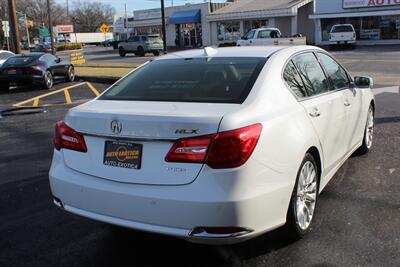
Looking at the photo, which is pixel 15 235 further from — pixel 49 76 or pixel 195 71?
pixel 49 76

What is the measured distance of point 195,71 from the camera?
13.9ft

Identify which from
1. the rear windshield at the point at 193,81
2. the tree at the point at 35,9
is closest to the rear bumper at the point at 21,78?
the rear windshield at the point at 193,81

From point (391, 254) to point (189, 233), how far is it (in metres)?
1.56

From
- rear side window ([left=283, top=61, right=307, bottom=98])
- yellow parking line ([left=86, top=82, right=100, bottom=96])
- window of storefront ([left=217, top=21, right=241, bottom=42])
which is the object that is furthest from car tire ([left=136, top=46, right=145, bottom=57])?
rear side window ([left=283, top=61, right=307, bottom=98])

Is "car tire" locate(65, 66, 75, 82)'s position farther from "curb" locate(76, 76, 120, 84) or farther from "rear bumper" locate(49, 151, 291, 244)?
"rear bumper" locate(49, 151, 291, 244)

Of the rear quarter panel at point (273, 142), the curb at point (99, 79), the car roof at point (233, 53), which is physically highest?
the car roof at point (233, 53)

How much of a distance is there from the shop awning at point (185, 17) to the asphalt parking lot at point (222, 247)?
46906mm

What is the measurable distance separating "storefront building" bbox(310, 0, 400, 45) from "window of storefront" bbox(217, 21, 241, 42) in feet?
27.8

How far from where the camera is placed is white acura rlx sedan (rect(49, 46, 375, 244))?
3.16 m

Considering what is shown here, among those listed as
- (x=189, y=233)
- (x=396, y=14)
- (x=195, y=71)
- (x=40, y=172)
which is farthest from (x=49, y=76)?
(x=396, y=14)

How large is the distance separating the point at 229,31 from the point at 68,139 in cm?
4675

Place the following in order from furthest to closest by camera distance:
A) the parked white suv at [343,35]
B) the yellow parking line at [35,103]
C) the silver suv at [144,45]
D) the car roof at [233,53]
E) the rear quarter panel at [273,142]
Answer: the silver suv at [144,45]
the parked white suv at [343,35]
the yellow parking line at [35,103]
the car roof at [233,53]
the rear quarter panel at [273,142]

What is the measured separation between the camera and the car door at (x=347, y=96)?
5.04 m

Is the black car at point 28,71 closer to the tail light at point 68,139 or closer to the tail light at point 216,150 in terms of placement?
the tail light at point 68,139
